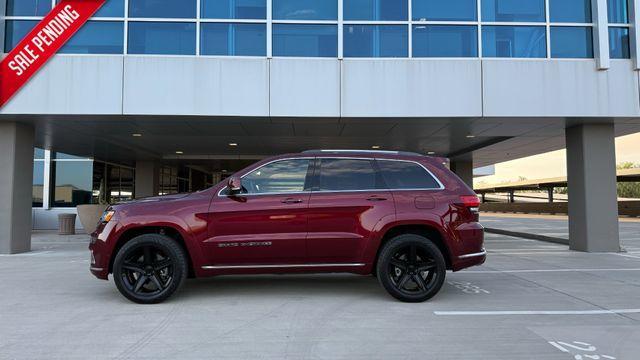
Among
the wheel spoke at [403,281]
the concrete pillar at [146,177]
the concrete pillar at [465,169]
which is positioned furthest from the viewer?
the concrete pillar at [465,169]

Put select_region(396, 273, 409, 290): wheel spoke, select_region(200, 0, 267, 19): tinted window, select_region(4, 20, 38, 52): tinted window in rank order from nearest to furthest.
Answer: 1. select_region(396, 273, 409, 290): wheel spoke
2. select_region(4, 20, 38, 52): tinted window
3. select_region(200, 0, 267, 19): tinted window

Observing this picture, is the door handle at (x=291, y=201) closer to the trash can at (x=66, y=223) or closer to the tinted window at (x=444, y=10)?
the tinted window at (x=444, y=10)

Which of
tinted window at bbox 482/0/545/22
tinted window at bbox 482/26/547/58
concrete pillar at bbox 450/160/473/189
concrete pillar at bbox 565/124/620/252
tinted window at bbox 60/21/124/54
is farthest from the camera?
concrete pillar at bbox 450/160/473/189

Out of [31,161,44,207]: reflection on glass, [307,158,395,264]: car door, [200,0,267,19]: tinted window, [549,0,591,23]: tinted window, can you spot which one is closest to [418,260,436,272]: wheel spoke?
[307,158,395,264]: car door

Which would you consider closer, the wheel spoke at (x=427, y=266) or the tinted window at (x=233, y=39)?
the wheel spoke at (x=427, y=266)

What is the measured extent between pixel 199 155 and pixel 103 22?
880 centimetres

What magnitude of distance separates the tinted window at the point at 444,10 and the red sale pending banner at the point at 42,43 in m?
7.28

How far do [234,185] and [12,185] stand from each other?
829 centimetres

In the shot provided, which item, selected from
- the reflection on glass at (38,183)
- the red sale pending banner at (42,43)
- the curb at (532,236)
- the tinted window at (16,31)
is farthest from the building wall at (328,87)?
the reflection on glass at (38,183)

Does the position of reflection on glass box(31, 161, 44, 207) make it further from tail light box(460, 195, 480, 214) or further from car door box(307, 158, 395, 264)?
tail light box(460, 195, 480, 214)

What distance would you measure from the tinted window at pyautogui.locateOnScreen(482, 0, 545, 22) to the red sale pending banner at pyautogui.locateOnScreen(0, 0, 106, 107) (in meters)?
9.05

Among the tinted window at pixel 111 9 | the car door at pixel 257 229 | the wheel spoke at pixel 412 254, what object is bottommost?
the wheel spoke at pixel 412 254

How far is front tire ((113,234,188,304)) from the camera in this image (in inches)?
240

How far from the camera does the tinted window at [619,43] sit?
11.5 m
